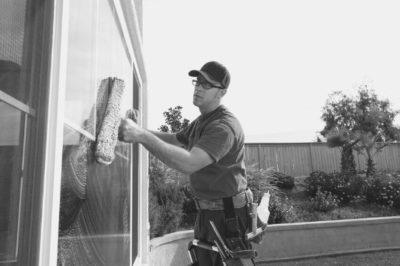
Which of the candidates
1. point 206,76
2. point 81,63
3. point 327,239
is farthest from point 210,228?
point 327,239

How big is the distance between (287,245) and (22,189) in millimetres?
7631

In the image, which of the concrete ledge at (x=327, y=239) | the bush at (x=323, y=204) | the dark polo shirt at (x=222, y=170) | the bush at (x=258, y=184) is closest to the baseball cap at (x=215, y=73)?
the dark polo shirt at (x=222, y=170)

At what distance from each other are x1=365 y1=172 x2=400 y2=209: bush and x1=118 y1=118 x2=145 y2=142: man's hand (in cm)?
1100

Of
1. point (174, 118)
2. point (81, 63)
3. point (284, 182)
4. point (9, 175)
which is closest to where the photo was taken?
point (9, 175)

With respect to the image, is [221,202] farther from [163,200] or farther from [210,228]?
[163,200]

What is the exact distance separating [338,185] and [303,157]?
23.2ft

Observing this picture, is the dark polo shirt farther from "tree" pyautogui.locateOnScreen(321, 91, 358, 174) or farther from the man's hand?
"tree" pyautogui.locateOnScreen(321, 91, 358, 174)

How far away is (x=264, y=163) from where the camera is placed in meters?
16.9

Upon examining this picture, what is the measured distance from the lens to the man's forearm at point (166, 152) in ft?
5.67

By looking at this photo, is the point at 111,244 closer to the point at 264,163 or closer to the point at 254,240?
the point at 254,240

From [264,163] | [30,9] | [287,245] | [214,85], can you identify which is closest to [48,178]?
Answer: [30,9]

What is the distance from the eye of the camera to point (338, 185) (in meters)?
11.7

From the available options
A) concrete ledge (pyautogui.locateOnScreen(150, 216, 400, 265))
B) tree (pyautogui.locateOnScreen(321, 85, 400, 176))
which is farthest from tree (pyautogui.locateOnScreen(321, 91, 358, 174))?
concrete ledge (pyautogui.locateOnScreen(150, 216, 400, 265))

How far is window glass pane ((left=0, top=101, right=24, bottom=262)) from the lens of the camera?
2.57 feet
